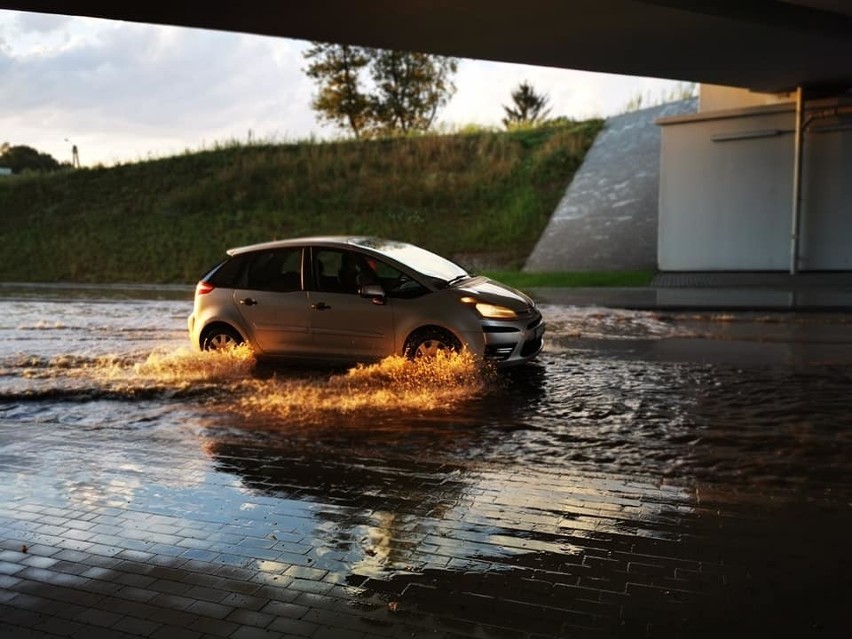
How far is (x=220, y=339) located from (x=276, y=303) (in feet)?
3.20

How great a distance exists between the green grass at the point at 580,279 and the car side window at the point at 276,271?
9.88 metres

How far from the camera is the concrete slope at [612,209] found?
833 inches

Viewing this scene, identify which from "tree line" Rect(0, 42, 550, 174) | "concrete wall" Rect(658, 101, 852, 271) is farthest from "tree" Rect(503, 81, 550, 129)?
"concrete wall" Rect(658, 101, 852, 271)

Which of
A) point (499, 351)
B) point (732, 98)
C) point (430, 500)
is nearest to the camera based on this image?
point (430, 500)

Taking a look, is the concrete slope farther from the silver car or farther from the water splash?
the water splash

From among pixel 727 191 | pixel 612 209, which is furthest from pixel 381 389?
pixel 612 209

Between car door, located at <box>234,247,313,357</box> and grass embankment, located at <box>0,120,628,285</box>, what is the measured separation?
42.6 ft

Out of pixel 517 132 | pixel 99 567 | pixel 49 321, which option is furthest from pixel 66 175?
pixel 99 567

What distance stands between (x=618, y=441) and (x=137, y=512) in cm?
362

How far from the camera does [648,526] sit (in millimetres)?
4375

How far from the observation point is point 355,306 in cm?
862

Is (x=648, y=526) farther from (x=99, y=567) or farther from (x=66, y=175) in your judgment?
(x=66, y=175)

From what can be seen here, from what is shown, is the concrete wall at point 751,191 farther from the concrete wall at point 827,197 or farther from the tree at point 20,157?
the tree at point 20,157

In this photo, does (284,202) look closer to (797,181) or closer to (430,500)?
(797,181)
